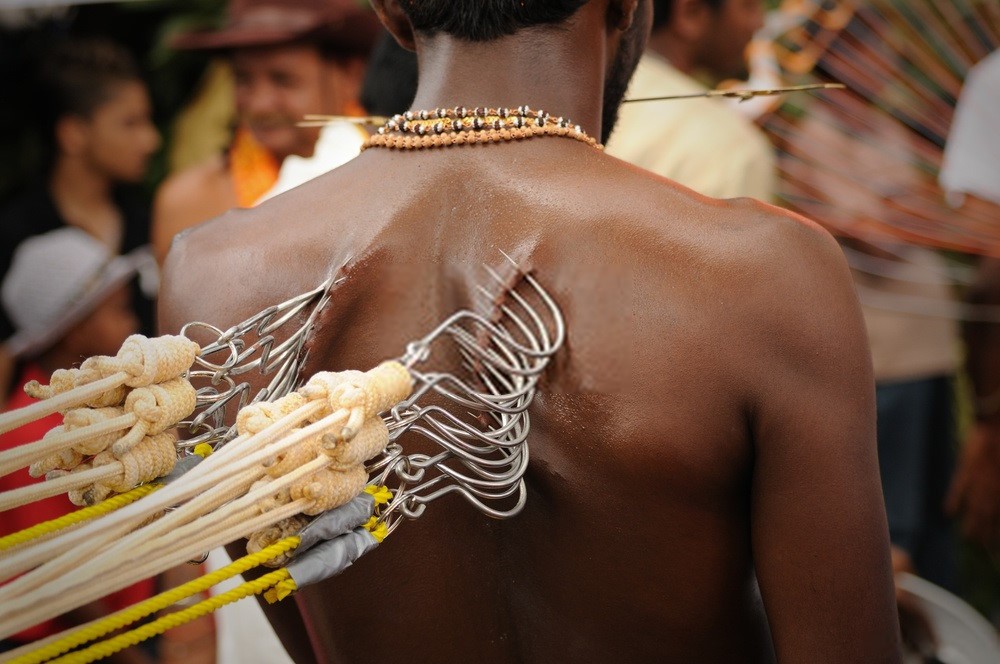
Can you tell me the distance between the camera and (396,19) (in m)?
1.47

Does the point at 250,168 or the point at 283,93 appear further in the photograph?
the point at 250,168

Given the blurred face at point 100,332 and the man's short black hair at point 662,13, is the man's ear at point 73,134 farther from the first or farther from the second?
the man's short black hair at point 662,13

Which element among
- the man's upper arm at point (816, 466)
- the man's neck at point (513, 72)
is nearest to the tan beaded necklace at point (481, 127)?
the man's neck at point (513, 72)

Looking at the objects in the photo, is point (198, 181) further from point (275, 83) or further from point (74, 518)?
point (74, 518)

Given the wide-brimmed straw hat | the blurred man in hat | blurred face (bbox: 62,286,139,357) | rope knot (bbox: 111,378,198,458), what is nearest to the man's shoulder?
the blurred man in hat

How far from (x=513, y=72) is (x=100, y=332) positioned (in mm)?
2514

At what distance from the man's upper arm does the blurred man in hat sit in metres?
3.30

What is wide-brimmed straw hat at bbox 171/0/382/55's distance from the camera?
173 inches

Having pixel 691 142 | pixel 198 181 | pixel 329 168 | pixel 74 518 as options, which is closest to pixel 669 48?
pixel 691 142

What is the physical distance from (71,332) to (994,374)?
3.09 meters

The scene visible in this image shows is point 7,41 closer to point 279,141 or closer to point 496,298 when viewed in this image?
point 279,141

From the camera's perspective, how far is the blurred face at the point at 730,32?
3707 mm

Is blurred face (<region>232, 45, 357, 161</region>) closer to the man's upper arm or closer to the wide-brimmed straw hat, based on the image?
the wide-brimmed straw hat

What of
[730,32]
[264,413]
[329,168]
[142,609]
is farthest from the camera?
[730,32]
